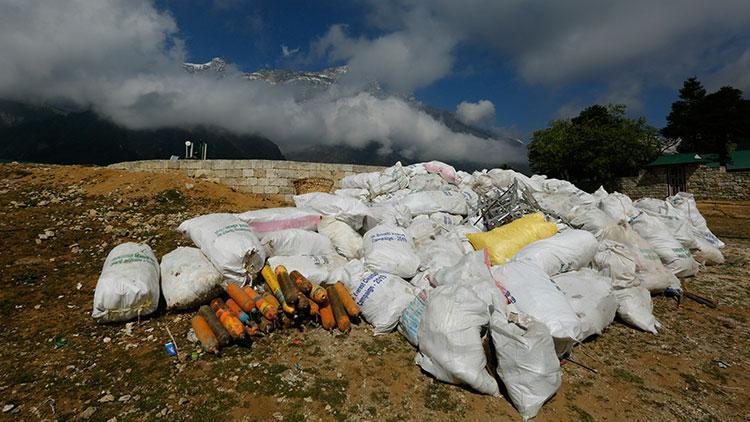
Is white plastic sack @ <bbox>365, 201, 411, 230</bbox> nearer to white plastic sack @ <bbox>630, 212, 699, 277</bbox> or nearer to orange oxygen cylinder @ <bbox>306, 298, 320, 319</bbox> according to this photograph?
orange oxygen cylinder @ <bbox>306, 298, 320, 319</bbox>

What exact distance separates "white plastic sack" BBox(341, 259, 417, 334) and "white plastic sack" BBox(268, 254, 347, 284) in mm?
303

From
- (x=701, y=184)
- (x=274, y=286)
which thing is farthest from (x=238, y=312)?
(x=701, y=184)

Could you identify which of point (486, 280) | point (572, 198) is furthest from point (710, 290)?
point (486, 280)

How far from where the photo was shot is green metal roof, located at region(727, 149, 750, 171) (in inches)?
679

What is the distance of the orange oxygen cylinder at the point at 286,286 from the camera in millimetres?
2729

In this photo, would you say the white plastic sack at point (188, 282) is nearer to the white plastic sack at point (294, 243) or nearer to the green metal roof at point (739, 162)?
the white plastic sack at point (294, 243)

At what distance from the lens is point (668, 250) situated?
407 centimetres

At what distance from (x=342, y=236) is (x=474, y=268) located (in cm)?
181

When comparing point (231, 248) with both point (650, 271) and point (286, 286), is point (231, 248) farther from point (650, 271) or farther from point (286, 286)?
point (650, 271)

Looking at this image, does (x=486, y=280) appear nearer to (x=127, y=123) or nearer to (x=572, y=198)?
(x=572, y=198)

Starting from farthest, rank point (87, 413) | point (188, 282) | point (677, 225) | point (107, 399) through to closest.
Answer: point (677, 225) < point (188, 282) < point (107, 399) < point (87, 413)

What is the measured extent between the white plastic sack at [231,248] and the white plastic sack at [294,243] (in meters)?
0.29

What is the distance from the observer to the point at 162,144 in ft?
261

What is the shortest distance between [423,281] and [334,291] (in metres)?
0.86
